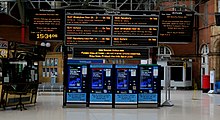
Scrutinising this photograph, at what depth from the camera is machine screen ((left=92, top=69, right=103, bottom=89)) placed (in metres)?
16.4

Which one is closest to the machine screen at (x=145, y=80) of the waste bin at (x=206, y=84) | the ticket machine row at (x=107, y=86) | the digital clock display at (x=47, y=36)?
the ticket machine row at (x=107, y=86)

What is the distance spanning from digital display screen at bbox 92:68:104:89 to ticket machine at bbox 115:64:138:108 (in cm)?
59

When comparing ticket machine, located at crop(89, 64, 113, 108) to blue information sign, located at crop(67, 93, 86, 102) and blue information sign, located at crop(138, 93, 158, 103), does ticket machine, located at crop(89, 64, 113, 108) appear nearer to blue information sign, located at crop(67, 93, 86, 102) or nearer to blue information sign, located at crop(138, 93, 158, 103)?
blue information sign, located at crop(67, 93, 86, 102)

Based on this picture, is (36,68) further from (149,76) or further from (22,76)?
(149,76)

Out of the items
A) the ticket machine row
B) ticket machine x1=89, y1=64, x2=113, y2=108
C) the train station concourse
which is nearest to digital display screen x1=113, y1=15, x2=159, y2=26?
the train station concourse

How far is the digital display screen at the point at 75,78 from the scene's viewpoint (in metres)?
16.4

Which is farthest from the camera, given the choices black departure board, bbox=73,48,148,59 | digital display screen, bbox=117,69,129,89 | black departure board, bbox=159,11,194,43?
digital display screen, bbox=117,69,129,89

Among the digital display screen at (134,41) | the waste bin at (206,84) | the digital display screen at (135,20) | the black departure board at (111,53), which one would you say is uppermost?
the digital display screen at (135,20)

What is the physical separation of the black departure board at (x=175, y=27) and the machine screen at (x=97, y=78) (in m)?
2.72

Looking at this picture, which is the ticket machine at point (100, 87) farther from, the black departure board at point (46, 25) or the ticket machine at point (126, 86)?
the black departure board at point (46, 25)

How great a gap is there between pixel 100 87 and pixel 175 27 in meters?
3.77

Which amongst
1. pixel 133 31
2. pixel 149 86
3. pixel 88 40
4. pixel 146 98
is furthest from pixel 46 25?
pixel 146 98

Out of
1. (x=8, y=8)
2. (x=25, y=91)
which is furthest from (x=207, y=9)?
(x=25, y=91)

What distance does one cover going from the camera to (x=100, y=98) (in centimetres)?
1639
